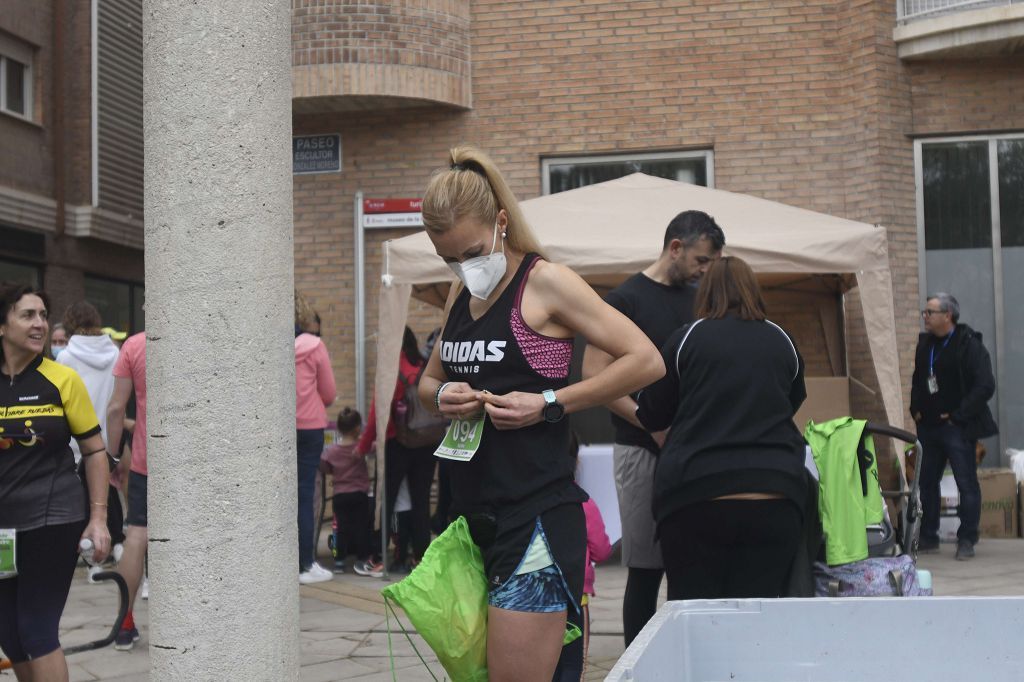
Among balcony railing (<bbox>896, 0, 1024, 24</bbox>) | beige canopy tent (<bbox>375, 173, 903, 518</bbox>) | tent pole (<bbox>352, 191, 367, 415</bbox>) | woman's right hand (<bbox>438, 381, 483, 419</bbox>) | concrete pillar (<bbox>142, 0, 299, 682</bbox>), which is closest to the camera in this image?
concrete pillar (<bbox>142, 0, 299, 682</bbox>)

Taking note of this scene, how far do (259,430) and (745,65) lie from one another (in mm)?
11016

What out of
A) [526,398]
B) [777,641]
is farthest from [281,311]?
[777,641]

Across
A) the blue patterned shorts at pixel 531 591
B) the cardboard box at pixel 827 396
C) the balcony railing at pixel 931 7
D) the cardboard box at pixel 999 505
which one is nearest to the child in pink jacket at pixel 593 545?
the blue patterned shorts at pixel 531 591

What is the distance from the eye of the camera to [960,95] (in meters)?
13.0

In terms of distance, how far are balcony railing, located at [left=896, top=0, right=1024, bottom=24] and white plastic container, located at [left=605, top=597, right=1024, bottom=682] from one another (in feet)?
37.0

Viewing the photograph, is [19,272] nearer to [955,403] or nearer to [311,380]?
[311,380]

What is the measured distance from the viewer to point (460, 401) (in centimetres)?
335

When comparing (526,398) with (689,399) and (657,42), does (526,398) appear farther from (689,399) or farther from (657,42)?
(657,42)

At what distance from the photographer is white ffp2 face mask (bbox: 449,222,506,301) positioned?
11.2ft

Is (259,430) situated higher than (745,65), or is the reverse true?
(745,65)

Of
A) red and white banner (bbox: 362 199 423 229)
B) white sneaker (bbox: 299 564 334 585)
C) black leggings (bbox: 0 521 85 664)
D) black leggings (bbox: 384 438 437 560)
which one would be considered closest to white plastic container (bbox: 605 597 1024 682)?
black leggings (bbox: 0 521 85 664)

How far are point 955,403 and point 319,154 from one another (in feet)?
23.4

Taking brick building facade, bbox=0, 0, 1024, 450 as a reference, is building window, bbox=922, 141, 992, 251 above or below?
below

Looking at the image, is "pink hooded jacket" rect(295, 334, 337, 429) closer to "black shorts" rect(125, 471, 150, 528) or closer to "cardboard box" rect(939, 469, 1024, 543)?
"black shorts" rect(125, 471, 150, 528)
